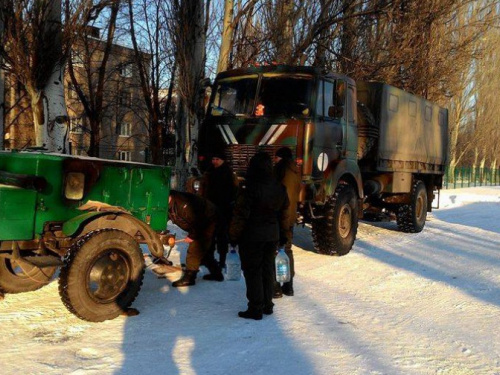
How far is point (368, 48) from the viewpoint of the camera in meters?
16.2

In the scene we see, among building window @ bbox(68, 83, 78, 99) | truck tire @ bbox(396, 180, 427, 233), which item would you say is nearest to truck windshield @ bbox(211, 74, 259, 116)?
truck tire @ bbox(396, 180, 427, 233)

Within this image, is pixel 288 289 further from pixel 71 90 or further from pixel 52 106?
pixel 71 90

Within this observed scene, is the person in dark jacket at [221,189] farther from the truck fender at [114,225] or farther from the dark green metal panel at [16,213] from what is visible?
the dark green metal panel at [16,213]

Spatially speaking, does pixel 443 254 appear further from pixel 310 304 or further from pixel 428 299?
pixel 310 304

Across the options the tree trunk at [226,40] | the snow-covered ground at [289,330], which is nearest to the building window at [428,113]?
the tree trunk at [226,40]

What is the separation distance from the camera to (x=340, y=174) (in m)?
7.86

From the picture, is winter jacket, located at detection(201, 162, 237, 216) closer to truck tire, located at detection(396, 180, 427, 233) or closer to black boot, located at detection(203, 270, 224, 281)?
black boot, located at detection(203, 270, 224, 281)

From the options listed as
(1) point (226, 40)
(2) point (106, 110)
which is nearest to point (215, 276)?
(1) point (226, 40)

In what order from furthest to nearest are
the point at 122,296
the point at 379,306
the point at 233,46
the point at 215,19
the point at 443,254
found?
the point at 215,19
the point at 233,46
the point at 443,254
the point at 379,306
the point at 122,296

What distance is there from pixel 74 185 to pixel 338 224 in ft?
15.4

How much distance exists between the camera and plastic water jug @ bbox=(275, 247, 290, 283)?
17.7 feet

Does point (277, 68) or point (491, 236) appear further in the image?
point (491, 236)

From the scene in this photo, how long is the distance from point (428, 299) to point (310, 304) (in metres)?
1.43

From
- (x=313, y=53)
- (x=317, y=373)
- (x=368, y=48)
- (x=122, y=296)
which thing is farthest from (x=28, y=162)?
(x=368, y=48)
